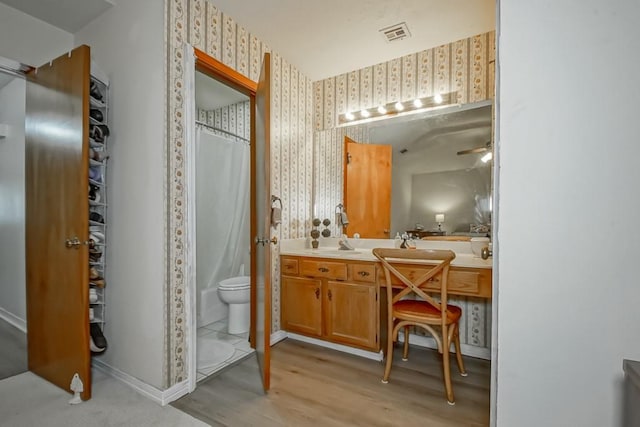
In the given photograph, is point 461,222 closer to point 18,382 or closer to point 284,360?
point 284,360

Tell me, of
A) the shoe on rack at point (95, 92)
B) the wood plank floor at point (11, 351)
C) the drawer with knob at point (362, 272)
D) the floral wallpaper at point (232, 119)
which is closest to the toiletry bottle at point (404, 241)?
the drawer with knob at point (362, 272)

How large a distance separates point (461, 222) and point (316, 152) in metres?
1.62

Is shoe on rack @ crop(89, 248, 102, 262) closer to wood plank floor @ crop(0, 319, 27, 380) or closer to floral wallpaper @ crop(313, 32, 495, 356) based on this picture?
wood plank floor @ crop(0, 319, 27, 380)

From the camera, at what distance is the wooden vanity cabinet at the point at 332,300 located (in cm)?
229

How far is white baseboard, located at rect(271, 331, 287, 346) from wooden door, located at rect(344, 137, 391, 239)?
1.16m

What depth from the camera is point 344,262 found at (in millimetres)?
2396

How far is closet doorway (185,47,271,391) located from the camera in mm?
1899

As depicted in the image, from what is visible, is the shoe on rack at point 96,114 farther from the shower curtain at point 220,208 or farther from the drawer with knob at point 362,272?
the drawer with knob at point 362,272

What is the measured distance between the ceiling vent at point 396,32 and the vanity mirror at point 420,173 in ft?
2.16

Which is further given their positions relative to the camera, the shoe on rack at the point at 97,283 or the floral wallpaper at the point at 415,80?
the floral wallpaper at the point at 415,80

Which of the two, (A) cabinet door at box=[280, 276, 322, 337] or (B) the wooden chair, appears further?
(A) cabinet door at box=[280, 276, 322, 337]

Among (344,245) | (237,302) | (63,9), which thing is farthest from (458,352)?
(63,9)

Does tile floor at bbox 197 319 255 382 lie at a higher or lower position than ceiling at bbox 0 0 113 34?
lower

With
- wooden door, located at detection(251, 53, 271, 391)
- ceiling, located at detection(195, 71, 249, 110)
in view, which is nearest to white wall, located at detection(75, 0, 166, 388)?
wooden door, located at detection(251, 53, 271, 391)
